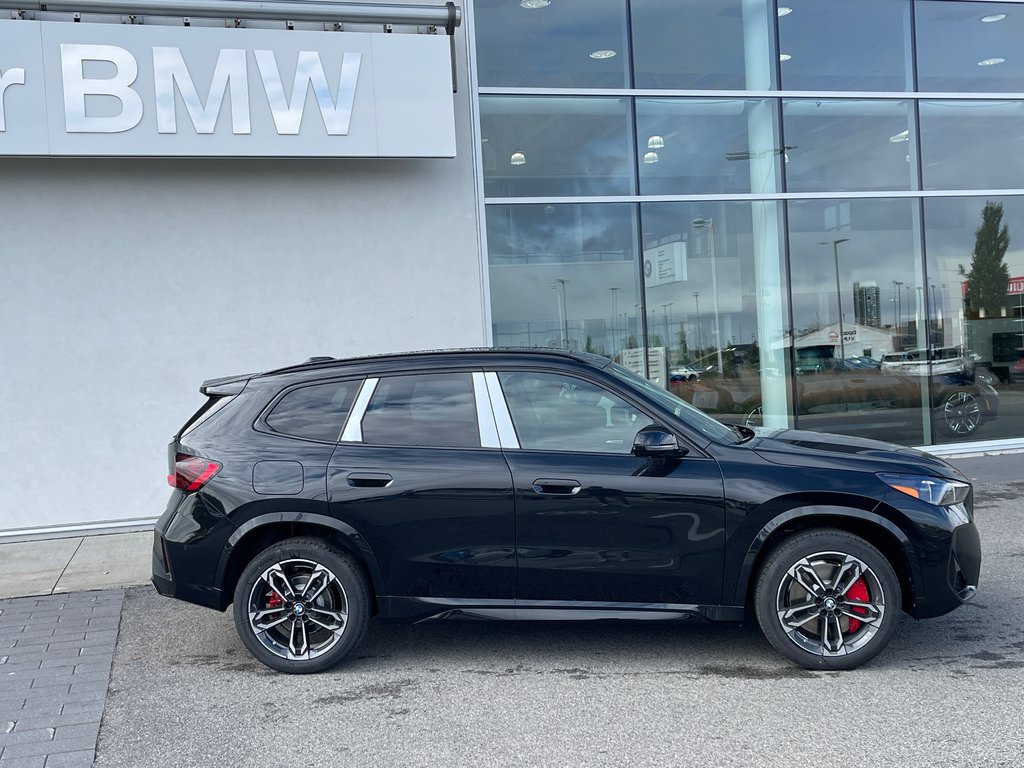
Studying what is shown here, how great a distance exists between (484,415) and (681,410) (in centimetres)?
111

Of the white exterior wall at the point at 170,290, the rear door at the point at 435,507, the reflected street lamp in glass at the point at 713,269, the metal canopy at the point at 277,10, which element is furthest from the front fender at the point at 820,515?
the metal canopy at the point at 277,10

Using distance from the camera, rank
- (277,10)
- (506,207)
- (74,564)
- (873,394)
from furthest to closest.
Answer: (873,394) → (506,207) → (277,10) → (74,564)

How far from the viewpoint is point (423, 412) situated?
494 cm

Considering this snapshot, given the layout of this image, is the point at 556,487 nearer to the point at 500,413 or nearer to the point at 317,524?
the point at 500,413

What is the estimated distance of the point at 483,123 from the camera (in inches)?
403

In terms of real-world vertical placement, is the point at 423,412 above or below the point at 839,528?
above

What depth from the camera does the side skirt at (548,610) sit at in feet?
15.2

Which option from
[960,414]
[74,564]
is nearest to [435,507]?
[74,564]

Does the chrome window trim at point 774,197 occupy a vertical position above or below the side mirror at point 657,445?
above

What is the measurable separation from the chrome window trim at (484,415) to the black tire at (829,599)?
1.57 metres

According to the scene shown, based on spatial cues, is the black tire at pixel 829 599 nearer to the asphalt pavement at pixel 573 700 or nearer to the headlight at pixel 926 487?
the asphalt pavement at pixel 573 700

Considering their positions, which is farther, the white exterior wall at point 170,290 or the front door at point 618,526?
the white exterior wall at point 170,290

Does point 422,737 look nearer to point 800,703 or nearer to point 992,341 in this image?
point 800,703

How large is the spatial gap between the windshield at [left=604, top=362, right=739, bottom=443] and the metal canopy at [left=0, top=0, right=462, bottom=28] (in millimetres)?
5734
